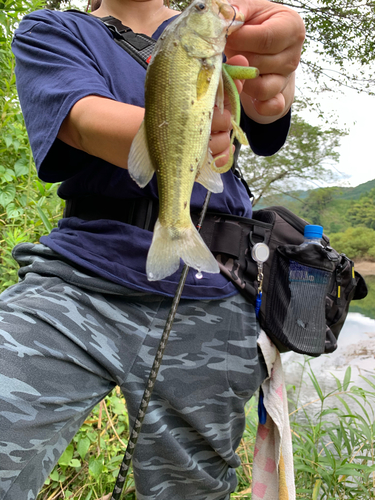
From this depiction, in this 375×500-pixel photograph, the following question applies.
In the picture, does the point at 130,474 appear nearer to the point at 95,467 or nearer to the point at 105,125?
the point at 95,467

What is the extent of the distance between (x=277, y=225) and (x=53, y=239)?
0.72 m

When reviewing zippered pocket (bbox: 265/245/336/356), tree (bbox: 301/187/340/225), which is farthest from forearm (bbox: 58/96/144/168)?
tree (bbox: 301/187/340/225)

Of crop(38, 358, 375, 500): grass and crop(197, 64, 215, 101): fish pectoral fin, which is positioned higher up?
crop(197, 64, 215, 101): fish pectoral fin

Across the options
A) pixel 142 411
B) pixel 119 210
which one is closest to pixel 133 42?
pixel 119 210

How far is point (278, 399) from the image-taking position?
50.3 inches

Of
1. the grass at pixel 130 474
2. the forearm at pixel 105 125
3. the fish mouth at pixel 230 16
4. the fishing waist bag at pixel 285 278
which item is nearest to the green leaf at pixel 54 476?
the grass at pixel 130 474

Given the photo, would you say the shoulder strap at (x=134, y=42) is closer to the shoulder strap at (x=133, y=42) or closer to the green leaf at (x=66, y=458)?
the shoulder strap at (x=133, y=42)

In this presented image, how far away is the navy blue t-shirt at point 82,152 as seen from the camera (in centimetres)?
93

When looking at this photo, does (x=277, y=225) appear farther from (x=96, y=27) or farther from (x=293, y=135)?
(x=293, y=135)

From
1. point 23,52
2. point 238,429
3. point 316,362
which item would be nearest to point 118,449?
point 238,429

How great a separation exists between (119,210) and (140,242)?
133 mm

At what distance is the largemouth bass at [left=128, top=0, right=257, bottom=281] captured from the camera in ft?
2.17

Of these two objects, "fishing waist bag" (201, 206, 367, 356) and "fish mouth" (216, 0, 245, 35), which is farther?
"fishing waist bag" (201, 206, 367, 356)

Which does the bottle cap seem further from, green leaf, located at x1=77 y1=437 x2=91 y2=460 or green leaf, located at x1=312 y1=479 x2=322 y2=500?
green leaf, located at x1=77 y1=437 x2=91 y2=460
